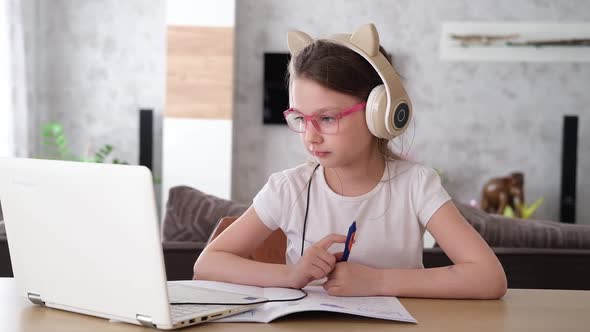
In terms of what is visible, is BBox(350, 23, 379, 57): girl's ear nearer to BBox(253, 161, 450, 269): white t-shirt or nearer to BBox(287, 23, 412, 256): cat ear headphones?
BBox(287, 23, 412, 256): cat ear headphones

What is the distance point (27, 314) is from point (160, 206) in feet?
16.3

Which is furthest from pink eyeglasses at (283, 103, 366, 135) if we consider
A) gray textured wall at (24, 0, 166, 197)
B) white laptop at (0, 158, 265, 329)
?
gray textured wall at (24, 0, 166, 197)

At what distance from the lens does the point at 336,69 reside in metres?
1.51

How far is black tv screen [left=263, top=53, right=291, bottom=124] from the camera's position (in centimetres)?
611

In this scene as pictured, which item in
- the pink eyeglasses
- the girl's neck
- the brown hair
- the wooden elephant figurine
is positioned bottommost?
the wooden elephant figurine

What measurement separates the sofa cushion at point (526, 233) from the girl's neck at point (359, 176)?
810 millimetres

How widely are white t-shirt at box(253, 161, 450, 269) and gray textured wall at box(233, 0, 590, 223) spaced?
4.48 metres

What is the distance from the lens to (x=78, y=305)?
1.16 metres

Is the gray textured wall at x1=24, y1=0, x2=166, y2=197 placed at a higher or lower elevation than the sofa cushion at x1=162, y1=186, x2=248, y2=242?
higher

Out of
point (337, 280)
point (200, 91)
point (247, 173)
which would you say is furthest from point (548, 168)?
point (337, 280)

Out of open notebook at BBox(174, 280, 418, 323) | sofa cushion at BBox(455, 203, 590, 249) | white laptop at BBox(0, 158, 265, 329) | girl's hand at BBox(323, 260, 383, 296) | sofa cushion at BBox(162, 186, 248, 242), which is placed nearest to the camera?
white laptop at BBox(0, 158, 265, 329)

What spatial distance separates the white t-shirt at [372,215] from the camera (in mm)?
1666

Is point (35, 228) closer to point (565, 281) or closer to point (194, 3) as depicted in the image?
point (565, 281)

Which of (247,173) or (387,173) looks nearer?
(387,173)
